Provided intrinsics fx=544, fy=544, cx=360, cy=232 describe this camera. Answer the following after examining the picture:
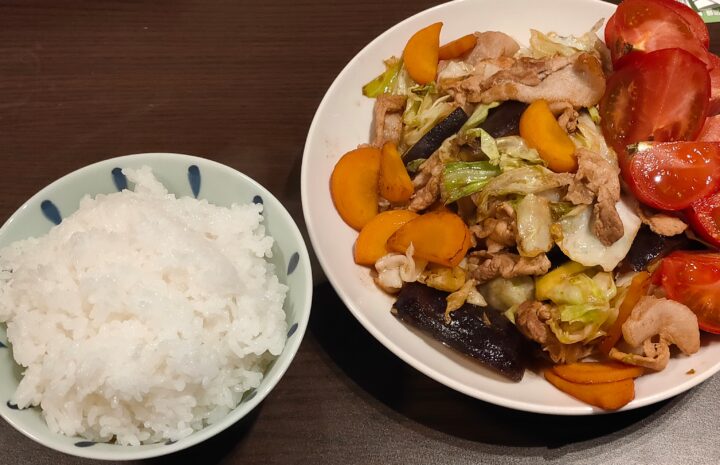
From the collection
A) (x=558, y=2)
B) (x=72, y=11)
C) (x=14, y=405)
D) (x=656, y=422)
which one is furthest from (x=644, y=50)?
(x=72, y=11)

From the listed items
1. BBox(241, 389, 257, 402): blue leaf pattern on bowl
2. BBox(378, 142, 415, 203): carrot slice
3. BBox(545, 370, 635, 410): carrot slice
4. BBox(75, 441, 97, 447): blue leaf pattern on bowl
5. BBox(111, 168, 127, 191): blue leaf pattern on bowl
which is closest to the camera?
BBox(75, 441, 97, 447): blue leaf pattern on bowl

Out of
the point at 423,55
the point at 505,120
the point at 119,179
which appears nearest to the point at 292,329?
the point at 119,179

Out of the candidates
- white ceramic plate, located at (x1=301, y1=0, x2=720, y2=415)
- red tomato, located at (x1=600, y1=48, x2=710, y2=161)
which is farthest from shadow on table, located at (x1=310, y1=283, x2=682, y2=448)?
red tomato, located at (x1=600, y1=48, x2=710, y2=161)

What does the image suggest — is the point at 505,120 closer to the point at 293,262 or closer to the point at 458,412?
the point at 293,262

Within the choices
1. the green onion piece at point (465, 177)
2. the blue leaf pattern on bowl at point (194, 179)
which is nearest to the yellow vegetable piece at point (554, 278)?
the green onion piece at point (465, 177)

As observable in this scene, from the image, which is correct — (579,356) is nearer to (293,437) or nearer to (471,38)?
(293,437)

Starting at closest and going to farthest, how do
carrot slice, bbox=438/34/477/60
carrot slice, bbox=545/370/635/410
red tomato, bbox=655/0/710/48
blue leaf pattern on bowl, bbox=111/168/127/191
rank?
carrot slice, bbox=545/370/635/410, blue leaf pattern on bowl, bbox=111/168/127/191, red tomato, bbox=655/0/710/48, carrot slice, bbox=438/34/477/60

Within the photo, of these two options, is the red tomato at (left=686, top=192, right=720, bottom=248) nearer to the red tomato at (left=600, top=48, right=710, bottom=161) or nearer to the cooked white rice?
the red tomato at (left=600, top=48, right=710, bottom=161)
